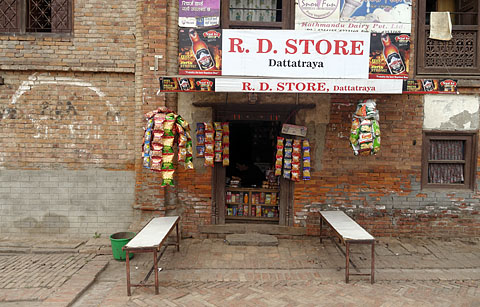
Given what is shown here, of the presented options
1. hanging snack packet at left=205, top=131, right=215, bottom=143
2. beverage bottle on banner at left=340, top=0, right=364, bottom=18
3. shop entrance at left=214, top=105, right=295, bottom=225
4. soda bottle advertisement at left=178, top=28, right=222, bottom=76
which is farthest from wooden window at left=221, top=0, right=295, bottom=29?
hanging snack packet at left=205, top=131, right=215, bottom=143

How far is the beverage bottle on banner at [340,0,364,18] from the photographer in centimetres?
626

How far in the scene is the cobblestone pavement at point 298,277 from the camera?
440cm

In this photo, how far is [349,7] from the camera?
20.6 feet

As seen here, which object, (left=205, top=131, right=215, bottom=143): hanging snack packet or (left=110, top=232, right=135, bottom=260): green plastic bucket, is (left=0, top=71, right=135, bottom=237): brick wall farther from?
(left=205, top=131, right=215, bottom=143): hanging snack packet

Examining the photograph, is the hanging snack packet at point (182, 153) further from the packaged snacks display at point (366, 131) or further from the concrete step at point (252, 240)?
the packaged snacks display at point (366, 131)

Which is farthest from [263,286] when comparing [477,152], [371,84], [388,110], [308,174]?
[477,152]

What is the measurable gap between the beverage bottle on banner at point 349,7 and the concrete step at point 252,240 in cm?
459

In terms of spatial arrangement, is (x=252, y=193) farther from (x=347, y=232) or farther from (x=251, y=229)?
(x=347, y=232)

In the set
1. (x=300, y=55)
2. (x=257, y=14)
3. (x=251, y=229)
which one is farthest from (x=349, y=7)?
(x=251, y=229)

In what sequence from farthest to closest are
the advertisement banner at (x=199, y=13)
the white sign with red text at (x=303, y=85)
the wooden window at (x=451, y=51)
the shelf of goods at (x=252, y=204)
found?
the shelf of goods at (x=252, y=204) < the wooden window at (x=451, y=51) < the advertisement banner at (x=199, y=13) < the white sign with red text at (x=303, y=85)

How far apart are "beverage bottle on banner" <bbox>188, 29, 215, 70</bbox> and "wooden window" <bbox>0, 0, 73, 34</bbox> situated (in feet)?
8.68

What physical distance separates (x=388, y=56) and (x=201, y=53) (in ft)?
11.0

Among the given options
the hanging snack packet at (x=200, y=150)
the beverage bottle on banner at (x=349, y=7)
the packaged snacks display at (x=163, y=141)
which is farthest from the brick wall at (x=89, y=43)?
the beverage bottle on banner at (x=349, y=7)

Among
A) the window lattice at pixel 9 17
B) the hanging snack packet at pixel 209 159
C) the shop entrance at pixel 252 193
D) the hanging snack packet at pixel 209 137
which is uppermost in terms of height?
the window lattice at pixel 9 17
